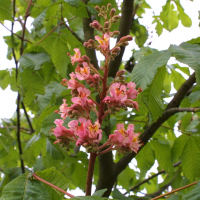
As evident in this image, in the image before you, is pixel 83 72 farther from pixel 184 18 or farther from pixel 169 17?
pixel 169 17

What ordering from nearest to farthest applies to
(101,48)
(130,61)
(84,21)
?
(101,48), (84,21), (130,61)

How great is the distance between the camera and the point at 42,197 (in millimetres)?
834

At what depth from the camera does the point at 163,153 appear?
1647 mm

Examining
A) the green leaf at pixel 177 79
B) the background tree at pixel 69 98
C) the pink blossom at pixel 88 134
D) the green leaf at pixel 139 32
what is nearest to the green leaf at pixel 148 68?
the background tree at pixel 69 98

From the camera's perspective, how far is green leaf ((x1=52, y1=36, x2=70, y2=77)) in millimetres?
1584

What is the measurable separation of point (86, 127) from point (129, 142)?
166 mm

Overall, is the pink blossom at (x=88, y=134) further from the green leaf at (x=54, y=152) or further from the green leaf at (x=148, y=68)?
the green leaf at (x=54, y=152)

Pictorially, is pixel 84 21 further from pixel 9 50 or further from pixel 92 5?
pixel 9 50

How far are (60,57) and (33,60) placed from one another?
20 cm

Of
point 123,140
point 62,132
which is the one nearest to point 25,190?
point 62,132

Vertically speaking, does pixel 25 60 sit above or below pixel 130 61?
below

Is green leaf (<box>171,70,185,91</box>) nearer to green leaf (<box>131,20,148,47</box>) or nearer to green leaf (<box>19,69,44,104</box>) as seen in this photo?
green leaf (<box>131,20,148,47</box>)

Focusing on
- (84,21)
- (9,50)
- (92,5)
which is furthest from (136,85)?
(9,50)

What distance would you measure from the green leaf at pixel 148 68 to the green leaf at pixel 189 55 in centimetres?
4
